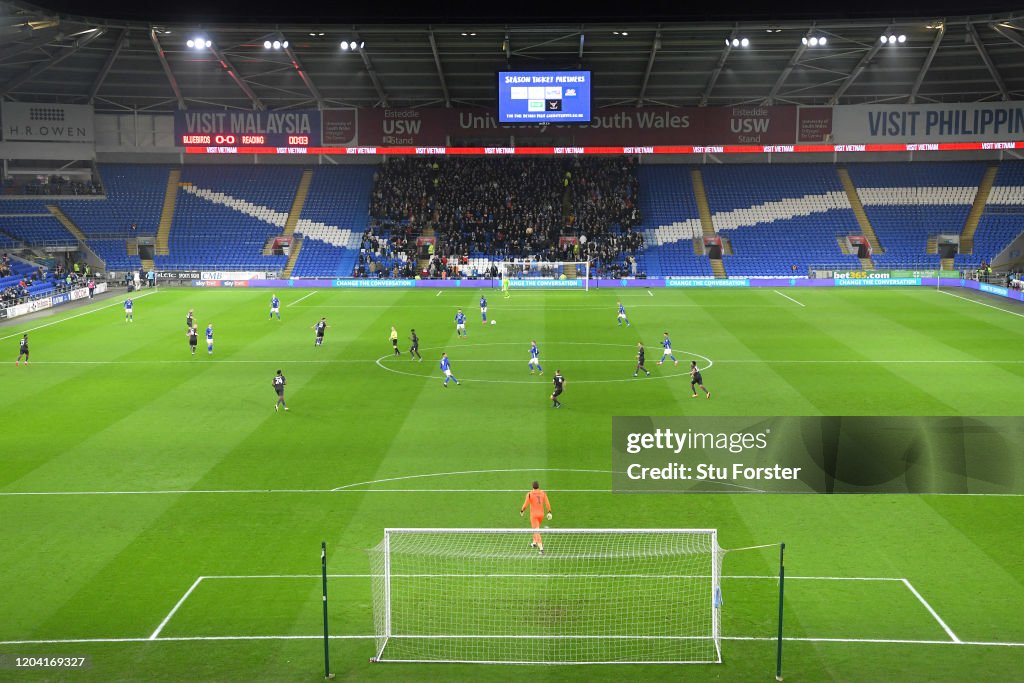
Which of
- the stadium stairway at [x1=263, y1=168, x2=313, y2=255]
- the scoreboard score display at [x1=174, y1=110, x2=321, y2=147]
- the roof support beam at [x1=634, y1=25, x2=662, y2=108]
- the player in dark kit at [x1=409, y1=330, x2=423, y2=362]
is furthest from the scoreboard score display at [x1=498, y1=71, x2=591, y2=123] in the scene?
the player in dark kit at [x1=409, y1=330, x2=423, y2=362]

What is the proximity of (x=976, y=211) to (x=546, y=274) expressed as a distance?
32.9m

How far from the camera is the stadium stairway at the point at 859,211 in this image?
75000mm

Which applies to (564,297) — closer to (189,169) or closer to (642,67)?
(642,67)

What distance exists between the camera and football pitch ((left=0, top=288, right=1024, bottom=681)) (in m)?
15.6

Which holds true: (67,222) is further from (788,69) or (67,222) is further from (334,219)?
(788,69)

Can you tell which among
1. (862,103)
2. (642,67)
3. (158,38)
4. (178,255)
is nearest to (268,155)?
(178,255)

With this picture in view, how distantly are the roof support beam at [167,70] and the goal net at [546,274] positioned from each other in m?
25.9

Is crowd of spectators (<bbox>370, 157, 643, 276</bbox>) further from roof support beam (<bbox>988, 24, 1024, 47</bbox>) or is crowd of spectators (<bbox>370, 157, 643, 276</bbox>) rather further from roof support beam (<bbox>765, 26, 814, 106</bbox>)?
roof support beam (<bbox>988, 24, 1024, 47</bbox>)

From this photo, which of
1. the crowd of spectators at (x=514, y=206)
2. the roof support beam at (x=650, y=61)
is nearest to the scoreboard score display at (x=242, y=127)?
the crowd of spectators at (x=514, y=206)

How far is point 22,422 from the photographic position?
29.8m

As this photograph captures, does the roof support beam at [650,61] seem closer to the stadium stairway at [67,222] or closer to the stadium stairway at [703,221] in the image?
the stadium stairway at [703,221]

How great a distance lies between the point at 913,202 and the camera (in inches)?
3066

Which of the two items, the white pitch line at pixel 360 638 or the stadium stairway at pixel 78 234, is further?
the stadium stairway at pixel 78 234

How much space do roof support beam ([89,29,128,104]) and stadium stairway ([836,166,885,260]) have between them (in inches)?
2053
